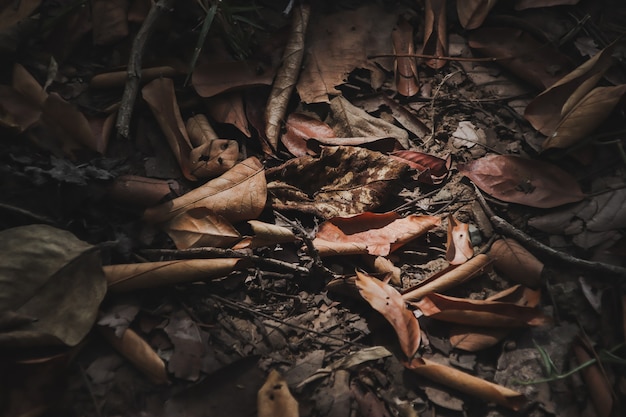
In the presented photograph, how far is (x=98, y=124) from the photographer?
6.36 ft

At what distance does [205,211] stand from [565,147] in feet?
4.38

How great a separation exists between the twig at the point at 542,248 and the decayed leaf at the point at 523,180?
0.08 metres

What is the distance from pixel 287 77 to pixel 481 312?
1.17 m

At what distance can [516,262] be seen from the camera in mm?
1802

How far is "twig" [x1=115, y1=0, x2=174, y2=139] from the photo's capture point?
74.0 inches

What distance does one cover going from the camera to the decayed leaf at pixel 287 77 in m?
2.10

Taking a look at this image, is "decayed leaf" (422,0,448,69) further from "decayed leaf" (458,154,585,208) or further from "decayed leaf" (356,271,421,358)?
"decayed leaf" (356,271,421,358)

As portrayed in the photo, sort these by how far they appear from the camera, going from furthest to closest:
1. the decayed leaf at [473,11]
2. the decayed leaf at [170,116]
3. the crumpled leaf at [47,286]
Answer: the decayed leaf at [473,11], the decayed leaf at [170,116], the crumpled leaf at [47,286]

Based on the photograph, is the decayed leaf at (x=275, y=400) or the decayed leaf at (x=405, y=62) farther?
the decayed leaf at (x=405, y=62)

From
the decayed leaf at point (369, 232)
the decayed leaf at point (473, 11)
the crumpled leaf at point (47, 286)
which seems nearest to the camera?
the crumpled leaf at point (47, 286)

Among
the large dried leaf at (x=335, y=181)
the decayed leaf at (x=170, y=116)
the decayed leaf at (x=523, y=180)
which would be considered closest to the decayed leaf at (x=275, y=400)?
the large dried leaf at (x=335, y=181)

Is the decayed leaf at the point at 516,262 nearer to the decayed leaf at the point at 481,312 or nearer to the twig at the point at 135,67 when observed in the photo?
the decayed leaf at the point at 481,312

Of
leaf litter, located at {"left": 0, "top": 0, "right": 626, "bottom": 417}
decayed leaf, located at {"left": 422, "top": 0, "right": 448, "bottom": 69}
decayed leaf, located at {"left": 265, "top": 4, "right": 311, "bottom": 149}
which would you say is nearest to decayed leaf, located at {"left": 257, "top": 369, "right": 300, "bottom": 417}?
leaf litter, located at {"left": 0, "top": 0, "right": 626, "bottom": 417}

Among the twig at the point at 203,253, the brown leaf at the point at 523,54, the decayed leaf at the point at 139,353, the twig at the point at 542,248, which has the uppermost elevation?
the brown leaf at the point at 523,54
